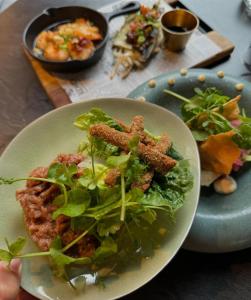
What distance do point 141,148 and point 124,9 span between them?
1.08 m

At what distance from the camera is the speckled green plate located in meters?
0.77

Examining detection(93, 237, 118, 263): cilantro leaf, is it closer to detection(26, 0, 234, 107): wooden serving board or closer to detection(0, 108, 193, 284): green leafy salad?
detection(0, 108, 193, 284): green leafy salad

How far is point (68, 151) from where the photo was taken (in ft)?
3.26

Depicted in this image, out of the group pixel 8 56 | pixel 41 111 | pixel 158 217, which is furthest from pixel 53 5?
pixel 158 217

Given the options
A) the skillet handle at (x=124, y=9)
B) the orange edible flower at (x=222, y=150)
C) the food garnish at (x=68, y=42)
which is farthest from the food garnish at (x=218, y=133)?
the skillet handle at (x=124, y=9)

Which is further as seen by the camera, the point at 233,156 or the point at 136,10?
the point at 136,10

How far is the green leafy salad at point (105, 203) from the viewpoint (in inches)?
30.0

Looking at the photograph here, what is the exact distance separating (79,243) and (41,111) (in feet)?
2.44

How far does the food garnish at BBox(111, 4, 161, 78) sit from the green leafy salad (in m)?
0.72

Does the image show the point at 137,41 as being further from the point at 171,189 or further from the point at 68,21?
the point at 171,189

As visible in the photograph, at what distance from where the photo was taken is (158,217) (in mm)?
842

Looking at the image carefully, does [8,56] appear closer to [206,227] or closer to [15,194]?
[15,194]

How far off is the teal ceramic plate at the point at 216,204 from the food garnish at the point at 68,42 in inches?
16.4

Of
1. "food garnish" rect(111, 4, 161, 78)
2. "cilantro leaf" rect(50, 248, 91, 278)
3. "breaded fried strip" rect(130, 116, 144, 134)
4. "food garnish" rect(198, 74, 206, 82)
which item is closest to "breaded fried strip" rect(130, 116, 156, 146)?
"breaded fried strip" rect(130, 116, 144, 134)
